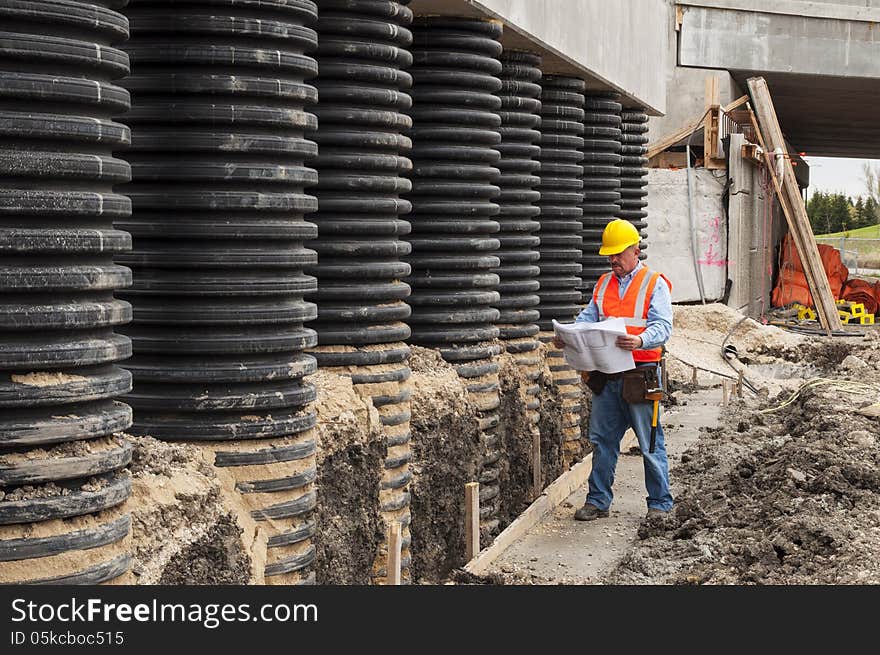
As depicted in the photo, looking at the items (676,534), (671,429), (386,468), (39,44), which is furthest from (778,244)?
(39,44)

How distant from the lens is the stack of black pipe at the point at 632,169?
16844mm

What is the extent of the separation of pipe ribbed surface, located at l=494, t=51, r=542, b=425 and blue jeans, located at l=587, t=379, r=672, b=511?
1.22m

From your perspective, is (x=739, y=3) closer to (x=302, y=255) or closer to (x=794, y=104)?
(x=794, y=104)

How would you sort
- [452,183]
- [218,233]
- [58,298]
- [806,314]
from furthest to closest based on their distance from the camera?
[806,314]
[452,183]
[218,233]
[58,298]

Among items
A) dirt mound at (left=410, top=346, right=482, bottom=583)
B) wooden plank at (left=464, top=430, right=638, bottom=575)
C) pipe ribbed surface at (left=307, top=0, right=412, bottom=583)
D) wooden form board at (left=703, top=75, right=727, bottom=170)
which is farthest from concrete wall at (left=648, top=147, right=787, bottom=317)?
pipe ribbed surface at (left=307, top=0, right=412, bottom=583)

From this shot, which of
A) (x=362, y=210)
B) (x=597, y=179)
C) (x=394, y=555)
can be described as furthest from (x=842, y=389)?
(x=394, y=555)

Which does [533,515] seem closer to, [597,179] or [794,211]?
[597,179]

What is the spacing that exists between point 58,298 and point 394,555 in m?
2.99

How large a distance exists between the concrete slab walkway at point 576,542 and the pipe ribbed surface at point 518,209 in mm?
1102

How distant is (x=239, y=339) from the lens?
6.02 m

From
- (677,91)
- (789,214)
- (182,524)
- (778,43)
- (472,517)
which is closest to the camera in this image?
(182,524)

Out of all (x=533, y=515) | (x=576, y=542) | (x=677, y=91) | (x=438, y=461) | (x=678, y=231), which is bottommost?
(x=576, y=542)

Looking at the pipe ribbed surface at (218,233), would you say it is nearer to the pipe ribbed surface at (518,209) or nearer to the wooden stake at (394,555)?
the wooden stake at (394,555)

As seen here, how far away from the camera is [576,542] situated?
9609 millimetres
